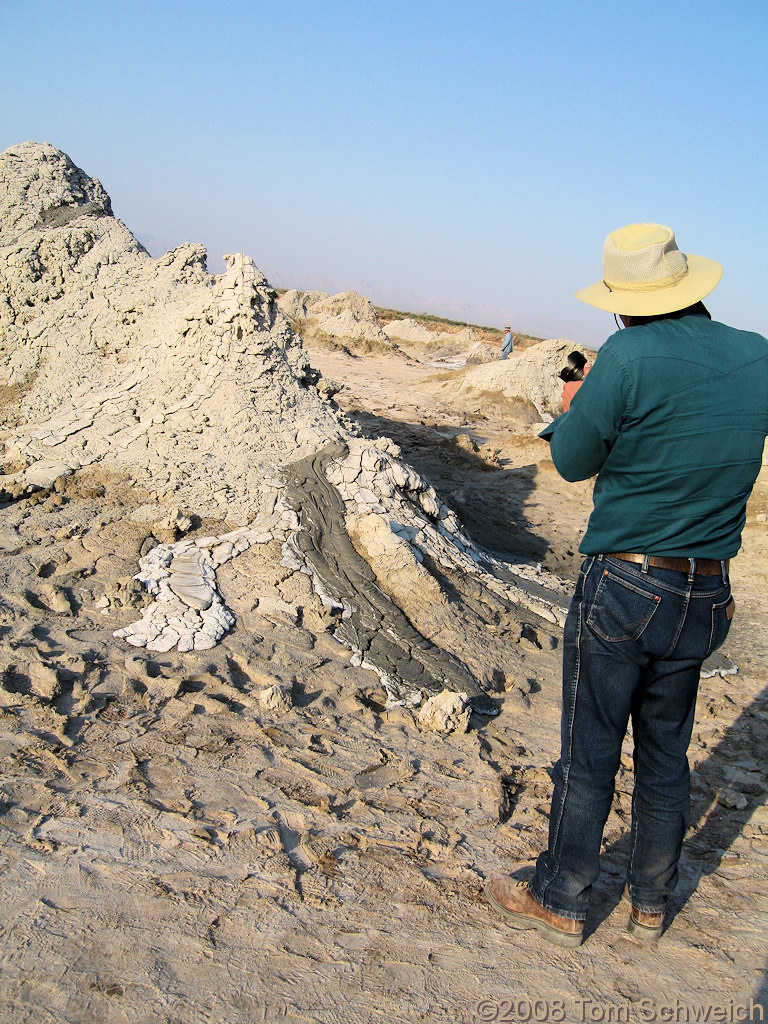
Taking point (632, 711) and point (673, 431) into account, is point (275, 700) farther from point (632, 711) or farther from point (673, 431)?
point (673, 431)

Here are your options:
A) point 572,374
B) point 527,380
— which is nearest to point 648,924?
point 572,374

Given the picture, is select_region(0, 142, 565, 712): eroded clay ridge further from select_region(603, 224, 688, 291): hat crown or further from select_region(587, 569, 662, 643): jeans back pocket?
select_region(603, 224, 688, 291): hat crown

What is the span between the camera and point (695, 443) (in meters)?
1.70

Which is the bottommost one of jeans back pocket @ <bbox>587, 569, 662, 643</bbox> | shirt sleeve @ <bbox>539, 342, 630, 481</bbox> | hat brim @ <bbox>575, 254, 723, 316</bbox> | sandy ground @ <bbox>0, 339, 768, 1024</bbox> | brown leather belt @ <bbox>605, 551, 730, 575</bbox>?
sandy ground @ <bbox>0, 339, 768, 1024</bbox>

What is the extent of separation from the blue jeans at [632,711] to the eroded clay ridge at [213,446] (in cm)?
148

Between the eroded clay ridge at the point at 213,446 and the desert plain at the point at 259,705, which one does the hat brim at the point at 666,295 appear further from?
the eroded clay ridge at the point at 213,446

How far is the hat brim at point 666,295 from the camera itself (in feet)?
5.76

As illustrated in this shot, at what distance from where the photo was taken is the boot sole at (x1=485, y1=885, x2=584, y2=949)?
1.90 meters

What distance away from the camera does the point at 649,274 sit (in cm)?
177

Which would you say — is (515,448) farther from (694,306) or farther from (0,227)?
(694,306)

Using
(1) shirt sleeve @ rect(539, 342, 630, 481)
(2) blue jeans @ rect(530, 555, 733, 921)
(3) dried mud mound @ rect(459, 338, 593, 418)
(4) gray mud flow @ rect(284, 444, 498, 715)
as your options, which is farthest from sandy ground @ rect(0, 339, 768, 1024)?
(3) dried mud mound @ rect(459, 338, 593, 418)

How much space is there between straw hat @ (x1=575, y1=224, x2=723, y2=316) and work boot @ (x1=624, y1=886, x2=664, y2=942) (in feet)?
5.13

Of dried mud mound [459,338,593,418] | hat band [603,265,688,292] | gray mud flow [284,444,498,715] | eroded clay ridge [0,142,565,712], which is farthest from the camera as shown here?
dried mud mound [459,338,593,418]

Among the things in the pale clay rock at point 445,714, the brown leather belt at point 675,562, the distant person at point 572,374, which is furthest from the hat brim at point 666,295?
the pale clay rock at point 445,714
